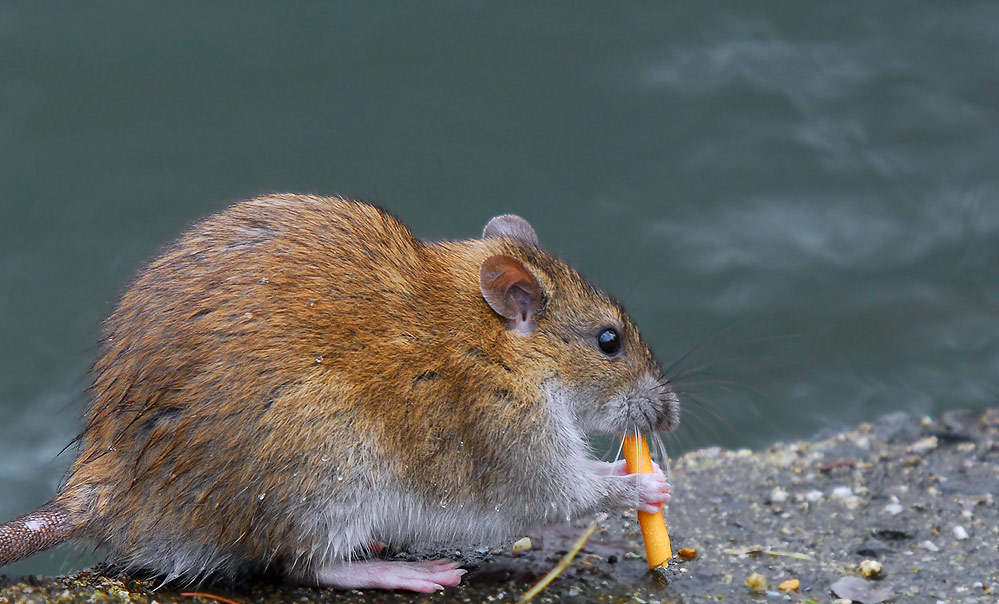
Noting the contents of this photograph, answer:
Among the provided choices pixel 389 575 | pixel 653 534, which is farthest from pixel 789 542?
pixel 389 575

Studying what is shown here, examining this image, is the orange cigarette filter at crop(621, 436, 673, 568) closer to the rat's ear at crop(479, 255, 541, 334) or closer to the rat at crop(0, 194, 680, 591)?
the rat at crop(0, 194, 680, 591)

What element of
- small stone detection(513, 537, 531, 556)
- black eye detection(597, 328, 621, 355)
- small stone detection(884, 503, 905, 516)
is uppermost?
small stone detection(884, 503, 905, 516)

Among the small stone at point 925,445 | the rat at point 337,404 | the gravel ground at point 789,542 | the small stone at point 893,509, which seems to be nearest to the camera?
the rat at point 337,404

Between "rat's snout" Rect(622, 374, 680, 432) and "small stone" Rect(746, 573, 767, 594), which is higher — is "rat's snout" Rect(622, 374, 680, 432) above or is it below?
above

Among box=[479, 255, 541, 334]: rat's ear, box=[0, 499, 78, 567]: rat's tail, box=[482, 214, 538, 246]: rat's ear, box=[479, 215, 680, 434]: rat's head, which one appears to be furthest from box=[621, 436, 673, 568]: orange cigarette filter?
box=[0, 499, 78, 567]: rat's tail

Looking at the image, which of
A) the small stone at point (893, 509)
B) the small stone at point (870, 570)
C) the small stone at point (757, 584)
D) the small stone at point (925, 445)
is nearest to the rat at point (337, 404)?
the small stone at point (757, 584)

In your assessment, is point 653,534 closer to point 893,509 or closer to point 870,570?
point 870,570

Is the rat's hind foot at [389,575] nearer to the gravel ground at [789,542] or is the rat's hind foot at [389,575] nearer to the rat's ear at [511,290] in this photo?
the gravel ground at [789,542]
